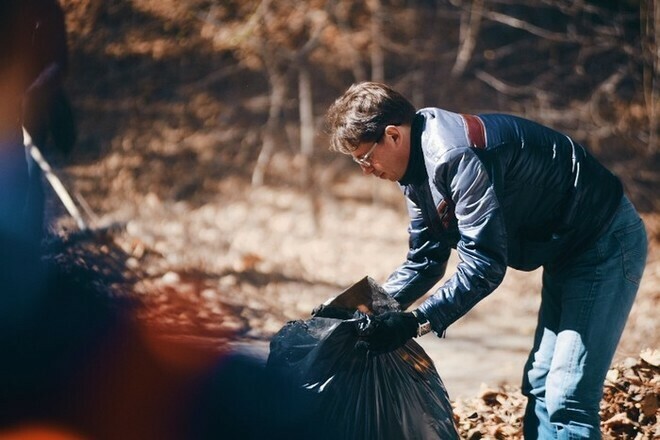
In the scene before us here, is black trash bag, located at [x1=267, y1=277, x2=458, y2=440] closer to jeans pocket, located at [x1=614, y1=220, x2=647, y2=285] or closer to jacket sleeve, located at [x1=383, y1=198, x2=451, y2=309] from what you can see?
jacket sleeve, located at [x1=383, y1=198, x2=451, y2=309]

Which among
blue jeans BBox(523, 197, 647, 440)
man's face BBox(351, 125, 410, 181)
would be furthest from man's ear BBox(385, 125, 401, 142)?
blue jeans BBox(523, 197, 647, 440)

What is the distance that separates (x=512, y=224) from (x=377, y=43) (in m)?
6.61

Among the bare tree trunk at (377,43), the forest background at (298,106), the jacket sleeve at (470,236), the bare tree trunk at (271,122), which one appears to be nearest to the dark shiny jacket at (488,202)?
the jacket sleeve at (470,236)

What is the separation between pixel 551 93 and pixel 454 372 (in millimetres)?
5055

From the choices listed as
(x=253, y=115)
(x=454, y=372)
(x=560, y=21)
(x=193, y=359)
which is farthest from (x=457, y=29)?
(x=193, y=359)

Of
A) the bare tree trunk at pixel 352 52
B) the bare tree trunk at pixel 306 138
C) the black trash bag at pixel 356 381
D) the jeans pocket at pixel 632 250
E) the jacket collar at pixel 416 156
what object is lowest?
the black trash bag at pixel 356 381

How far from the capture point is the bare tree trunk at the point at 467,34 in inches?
357

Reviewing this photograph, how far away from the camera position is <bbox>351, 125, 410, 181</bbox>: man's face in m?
2.46

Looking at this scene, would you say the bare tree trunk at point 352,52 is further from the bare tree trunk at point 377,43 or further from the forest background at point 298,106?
the bare tree trunk at point 377,43

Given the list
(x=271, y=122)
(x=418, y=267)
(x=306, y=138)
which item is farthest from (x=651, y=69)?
(x=418, y=267)

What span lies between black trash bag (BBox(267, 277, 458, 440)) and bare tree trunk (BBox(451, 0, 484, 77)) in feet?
22.5

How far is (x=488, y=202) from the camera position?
91.4 inches

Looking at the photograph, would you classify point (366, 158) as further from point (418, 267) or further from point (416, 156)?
point (418, 267)

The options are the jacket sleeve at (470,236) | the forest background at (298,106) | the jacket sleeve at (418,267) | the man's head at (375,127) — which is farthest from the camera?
the forest background at (298,106)
